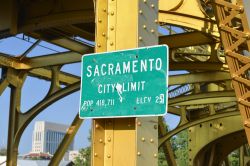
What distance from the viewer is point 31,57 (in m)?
21.2

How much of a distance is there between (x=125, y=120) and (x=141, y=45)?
66cm

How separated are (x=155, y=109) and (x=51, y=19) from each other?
1250 centimetres

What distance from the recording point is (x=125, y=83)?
395 centimetres

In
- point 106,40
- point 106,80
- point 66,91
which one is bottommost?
point 106,80

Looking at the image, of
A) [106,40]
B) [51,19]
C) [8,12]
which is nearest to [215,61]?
[51,19]

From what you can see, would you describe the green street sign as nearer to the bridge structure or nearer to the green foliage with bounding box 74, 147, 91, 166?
the bridge structure

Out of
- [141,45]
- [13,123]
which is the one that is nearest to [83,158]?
[13,123]

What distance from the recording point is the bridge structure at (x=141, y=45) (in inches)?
168

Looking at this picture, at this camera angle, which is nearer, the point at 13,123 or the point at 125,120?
the point at 125,120

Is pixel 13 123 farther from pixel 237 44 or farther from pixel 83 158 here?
pixel 83 158

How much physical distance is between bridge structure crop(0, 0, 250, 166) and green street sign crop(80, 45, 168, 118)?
25cm

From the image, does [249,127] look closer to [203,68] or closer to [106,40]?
[106,40]

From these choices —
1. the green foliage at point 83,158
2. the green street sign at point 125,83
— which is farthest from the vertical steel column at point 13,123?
the green foliage at point 83,158

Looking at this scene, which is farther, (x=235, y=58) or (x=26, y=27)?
(x=26, y=27)
